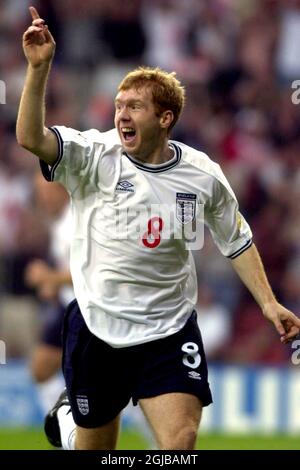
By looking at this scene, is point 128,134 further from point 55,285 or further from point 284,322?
point 55,285

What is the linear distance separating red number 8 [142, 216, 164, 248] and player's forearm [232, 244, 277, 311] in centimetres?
58

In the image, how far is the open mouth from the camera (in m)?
6.59

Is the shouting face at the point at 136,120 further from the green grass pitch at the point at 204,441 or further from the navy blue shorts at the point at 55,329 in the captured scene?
the green grass pitch at the point at 204,441

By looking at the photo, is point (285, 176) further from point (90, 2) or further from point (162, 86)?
point (162, 86)

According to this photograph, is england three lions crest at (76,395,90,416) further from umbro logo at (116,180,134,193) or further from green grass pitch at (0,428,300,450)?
green grass pitch at (0,428,300,450)

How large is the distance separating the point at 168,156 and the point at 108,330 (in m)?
0.98

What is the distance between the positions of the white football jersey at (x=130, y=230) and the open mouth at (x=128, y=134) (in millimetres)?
64

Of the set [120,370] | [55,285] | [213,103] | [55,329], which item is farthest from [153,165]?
[213,103]

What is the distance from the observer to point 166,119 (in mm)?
6703

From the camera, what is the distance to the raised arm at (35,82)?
6.01 metres

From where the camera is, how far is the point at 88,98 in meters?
14.1

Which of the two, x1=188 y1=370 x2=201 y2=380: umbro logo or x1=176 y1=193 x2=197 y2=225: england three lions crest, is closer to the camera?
x1=188 y1=370 x2=201 y2=380: umbro logo

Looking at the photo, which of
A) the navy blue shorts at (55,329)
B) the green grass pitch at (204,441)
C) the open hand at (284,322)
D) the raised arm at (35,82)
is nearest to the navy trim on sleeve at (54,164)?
the raised arm at (35,82)

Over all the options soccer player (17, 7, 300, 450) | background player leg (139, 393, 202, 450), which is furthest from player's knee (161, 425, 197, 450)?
soccer player (17, 7, 300, 450)
